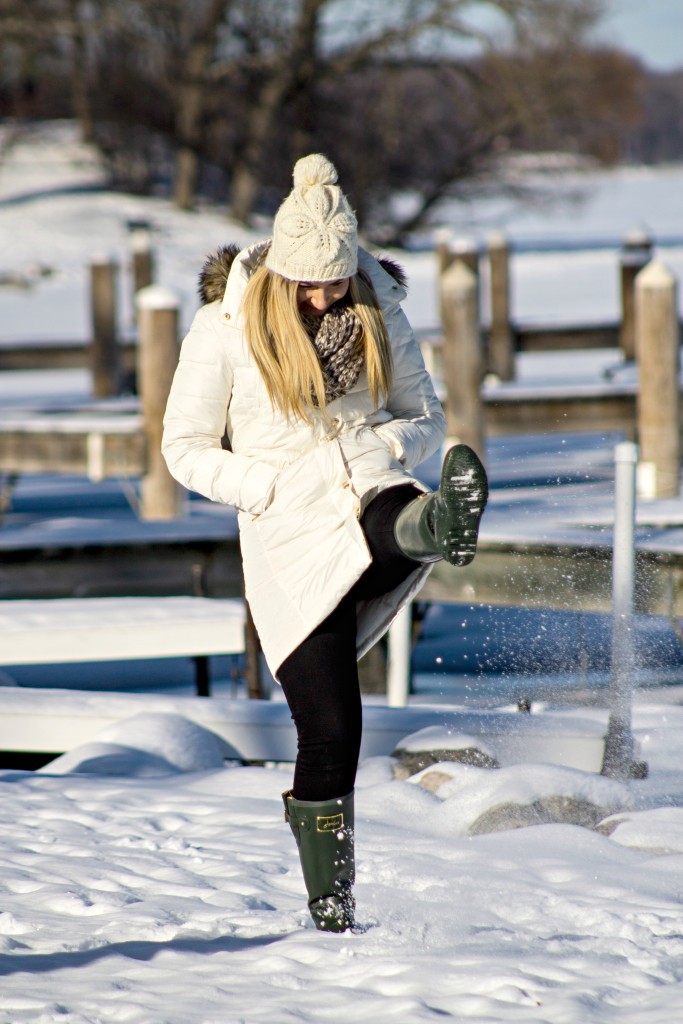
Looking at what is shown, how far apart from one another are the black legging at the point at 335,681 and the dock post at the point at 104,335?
937 centimetres

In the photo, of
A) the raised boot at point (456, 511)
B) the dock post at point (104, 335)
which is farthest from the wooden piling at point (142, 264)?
the raised boot at point (456, 511)

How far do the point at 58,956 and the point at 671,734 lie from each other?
2348 mm

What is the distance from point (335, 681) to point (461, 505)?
468 millimetres

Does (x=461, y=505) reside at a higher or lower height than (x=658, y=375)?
lower

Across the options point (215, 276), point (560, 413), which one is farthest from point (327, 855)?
point (560, 413)

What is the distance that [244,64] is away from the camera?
2659cm

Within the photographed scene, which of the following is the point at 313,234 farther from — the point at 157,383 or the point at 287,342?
the point at 157,383

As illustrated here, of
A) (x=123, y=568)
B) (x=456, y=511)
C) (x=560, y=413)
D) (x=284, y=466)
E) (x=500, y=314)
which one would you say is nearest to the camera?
(x=456, y=511)

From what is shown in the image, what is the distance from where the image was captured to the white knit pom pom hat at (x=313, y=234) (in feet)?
8.64

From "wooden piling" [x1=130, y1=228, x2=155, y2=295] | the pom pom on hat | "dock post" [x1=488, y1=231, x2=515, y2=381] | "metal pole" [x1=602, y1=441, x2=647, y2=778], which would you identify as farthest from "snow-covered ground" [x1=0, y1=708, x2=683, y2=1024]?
"wooden piling" [x1=130, y1=228, x2=155, y2=295]

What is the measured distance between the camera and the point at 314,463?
2.77 meters

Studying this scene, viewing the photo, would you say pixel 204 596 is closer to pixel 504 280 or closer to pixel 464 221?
pixel 504 280

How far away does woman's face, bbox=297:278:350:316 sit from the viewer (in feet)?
8.91

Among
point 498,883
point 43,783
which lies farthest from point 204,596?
point 498,883
